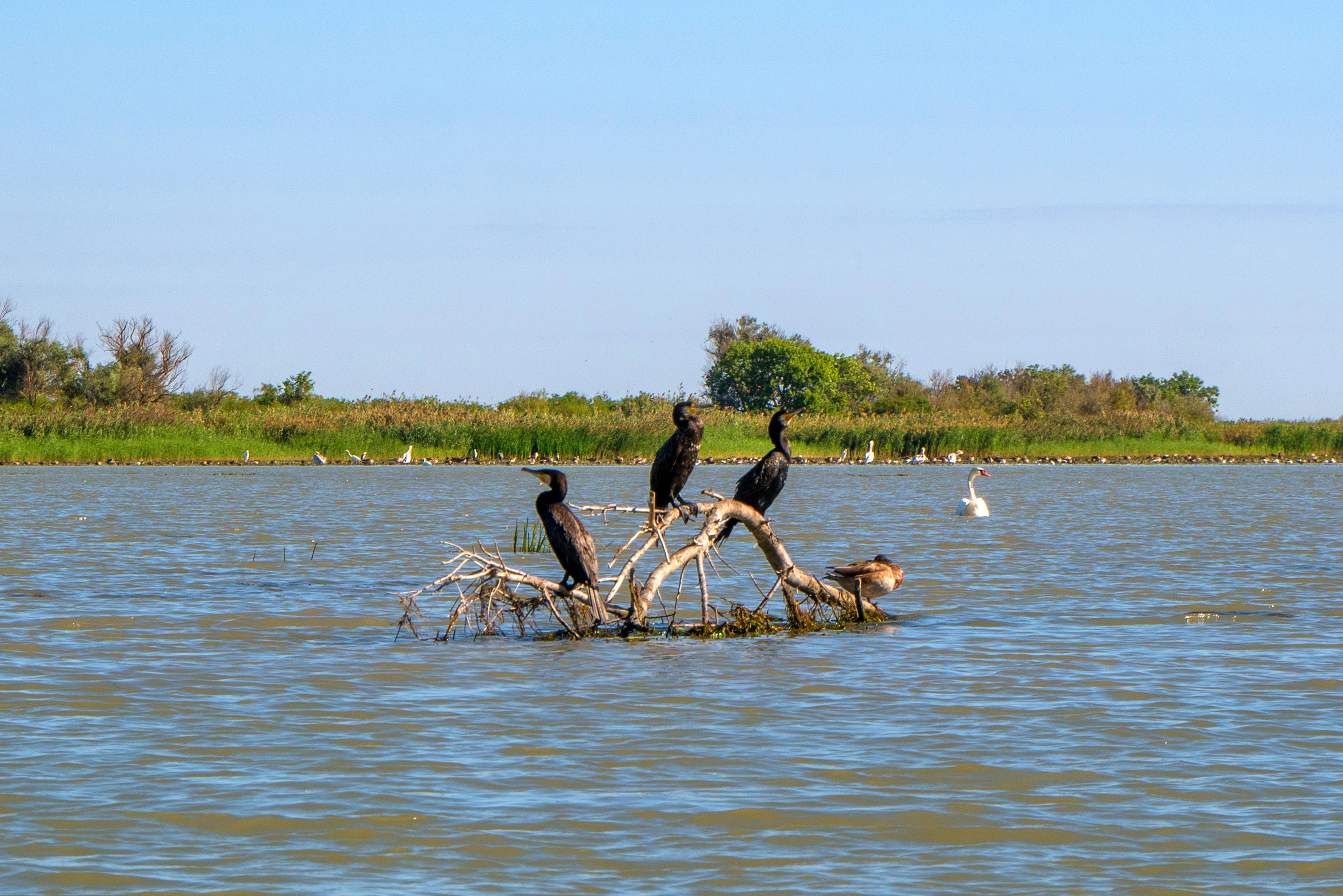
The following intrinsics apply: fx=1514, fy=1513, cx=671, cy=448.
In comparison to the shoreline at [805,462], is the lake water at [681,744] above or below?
below

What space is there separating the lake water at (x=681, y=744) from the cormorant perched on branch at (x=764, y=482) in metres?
1.00

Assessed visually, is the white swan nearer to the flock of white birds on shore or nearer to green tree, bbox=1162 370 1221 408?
the flock of white birds on shore

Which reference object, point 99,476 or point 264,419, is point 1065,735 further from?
point 264,419

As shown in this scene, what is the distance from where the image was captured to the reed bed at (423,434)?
4378 centimetres

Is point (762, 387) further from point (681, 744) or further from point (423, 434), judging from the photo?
point (681, 744)

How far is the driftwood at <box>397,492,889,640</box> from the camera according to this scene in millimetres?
9531

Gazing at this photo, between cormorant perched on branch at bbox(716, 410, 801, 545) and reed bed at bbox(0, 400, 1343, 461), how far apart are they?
33062 millimetres

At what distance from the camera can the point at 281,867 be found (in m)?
4.92

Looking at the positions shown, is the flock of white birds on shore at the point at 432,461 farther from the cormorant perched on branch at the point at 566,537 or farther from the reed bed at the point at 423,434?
the cormorant perched on branch at the point at 566,537

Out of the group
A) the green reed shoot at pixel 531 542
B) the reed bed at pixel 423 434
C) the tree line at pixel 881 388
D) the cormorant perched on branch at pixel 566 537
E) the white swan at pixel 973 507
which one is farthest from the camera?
the tree line at pixel 881 388

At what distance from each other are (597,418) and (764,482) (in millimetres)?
34899

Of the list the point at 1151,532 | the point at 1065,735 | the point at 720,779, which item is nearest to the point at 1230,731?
the point at 1065,735

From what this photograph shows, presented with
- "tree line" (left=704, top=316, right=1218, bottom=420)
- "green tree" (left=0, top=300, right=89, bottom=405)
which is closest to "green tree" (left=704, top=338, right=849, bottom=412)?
"tree line" (left=704, top=316, right=1218, bottom=420)

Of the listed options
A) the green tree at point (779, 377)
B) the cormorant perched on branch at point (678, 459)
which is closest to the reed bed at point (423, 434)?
the green tree at point (779, 377)
